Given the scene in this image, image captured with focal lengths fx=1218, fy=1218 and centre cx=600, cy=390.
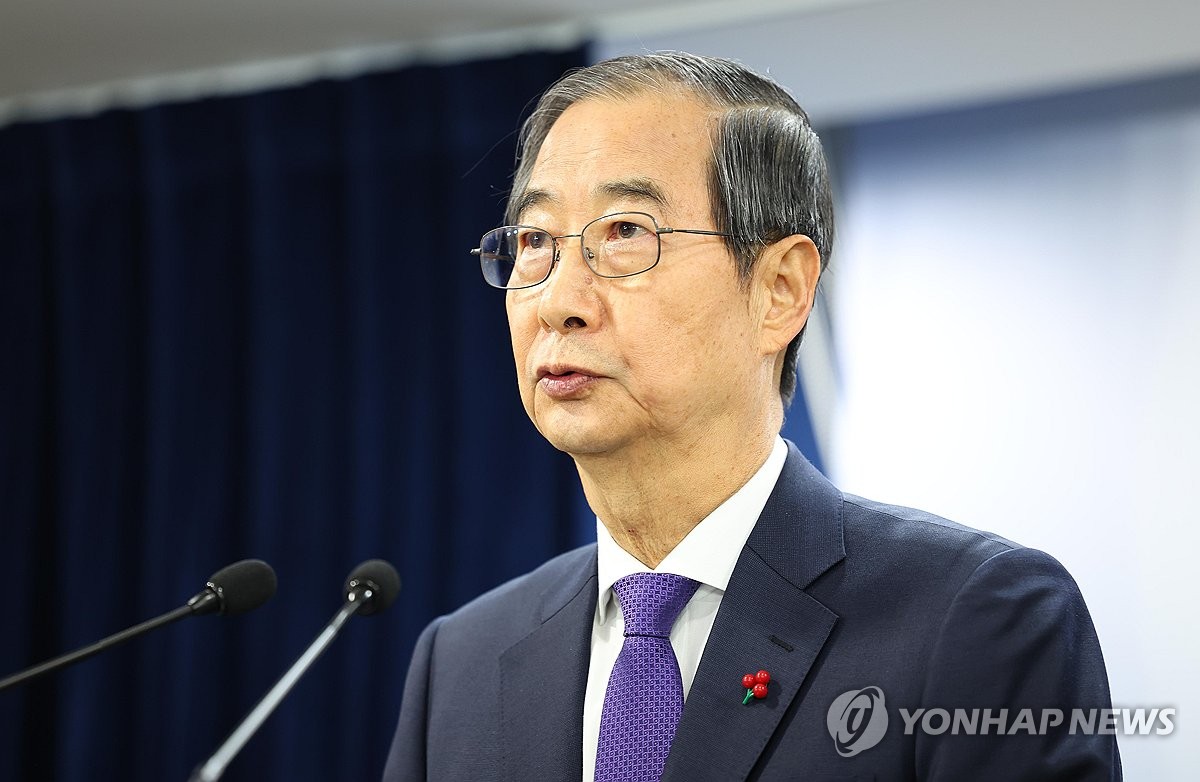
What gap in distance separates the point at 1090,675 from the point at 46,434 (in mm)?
3447

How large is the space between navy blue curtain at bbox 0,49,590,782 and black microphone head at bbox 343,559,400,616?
171cm

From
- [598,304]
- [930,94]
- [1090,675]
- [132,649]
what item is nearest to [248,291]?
[132,649]

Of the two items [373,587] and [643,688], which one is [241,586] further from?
[643,688]

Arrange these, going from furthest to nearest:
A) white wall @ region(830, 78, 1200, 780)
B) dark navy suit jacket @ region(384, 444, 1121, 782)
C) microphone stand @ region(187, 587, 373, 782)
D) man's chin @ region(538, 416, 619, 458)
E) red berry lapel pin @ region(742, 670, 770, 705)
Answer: white wall @ region(830, 78, 1200, 780) → man's chin @ region(538, 416, 619, 458) → red berry lapel pin @ region(742, 670, 770, 705) → dark navy suit jacket @ region(384, 444, 1121, 782) → microphone stand @ region(187, 587, 373, 782)

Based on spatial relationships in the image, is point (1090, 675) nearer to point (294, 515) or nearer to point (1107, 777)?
point (1107, 777)

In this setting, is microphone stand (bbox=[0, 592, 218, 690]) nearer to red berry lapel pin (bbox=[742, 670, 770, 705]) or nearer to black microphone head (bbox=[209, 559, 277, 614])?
black microphone head (bbox=[209, 559, 277, 614])

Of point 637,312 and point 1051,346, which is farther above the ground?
point 637,312

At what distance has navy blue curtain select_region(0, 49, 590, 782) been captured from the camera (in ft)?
11.4

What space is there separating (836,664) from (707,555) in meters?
0.23

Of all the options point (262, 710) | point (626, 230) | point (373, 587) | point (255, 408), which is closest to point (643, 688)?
point (373, 587)

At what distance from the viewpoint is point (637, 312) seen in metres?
1.58

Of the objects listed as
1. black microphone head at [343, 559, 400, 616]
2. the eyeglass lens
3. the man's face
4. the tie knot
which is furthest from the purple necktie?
the eyeglass lens

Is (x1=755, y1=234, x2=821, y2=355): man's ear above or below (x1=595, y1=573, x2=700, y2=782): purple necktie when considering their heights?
above

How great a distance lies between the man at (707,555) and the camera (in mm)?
1390
